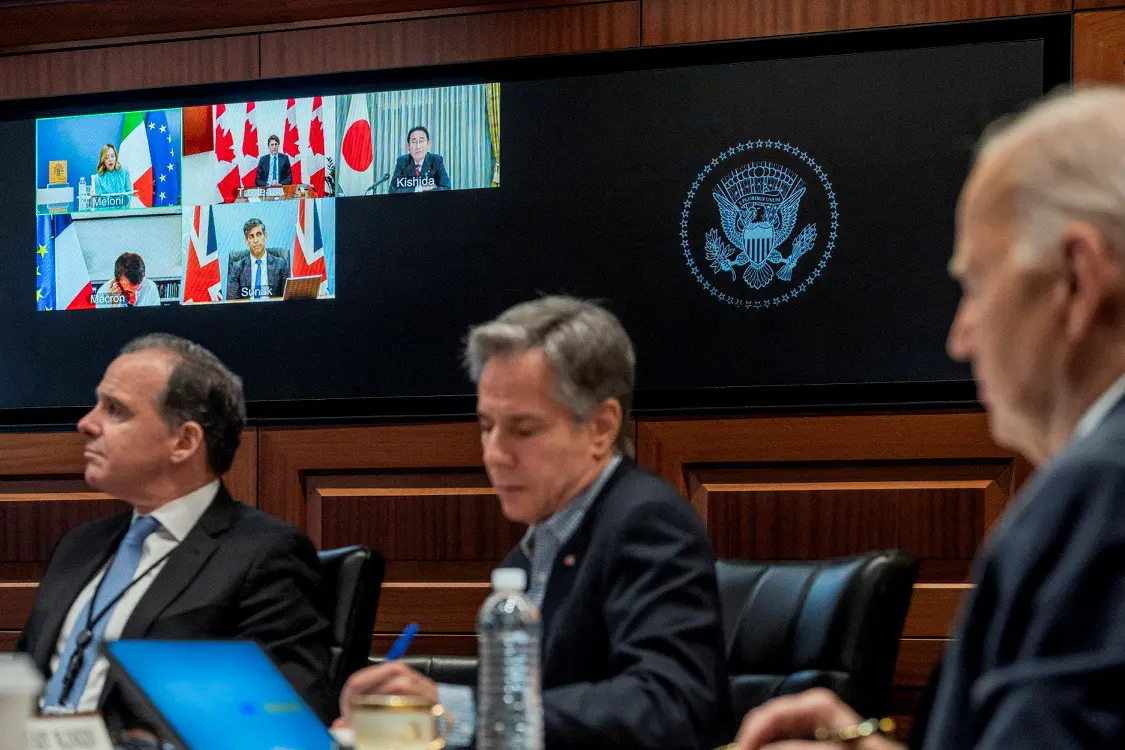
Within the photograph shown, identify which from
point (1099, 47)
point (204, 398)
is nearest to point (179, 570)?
point (204, 398)

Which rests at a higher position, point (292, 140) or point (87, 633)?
point (292, 140)

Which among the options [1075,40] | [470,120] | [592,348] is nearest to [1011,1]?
[1075,40]

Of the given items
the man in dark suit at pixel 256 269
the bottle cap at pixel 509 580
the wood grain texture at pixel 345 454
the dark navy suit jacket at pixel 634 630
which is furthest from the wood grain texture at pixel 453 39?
the bottle cap at pixel 509 580

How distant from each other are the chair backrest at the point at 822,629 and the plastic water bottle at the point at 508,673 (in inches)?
26.1

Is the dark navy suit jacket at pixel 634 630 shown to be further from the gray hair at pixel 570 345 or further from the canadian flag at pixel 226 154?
the canadian flag at pixel 226 154

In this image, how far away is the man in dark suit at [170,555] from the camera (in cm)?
265

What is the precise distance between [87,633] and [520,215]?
5.14ft

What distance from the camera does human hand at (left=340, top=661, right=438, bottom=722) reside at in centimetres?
167

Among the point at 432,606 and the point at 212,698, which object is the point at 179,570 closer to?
the point at 432,606

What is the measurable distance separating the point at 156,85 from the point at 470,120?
912 millimetres

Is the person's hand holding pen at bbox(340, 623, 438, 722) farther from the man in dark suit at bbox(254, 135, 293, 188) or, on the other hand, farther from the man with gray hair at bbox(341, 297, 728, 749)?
the man in dark suit at bbox(254, 135, 293, 188)

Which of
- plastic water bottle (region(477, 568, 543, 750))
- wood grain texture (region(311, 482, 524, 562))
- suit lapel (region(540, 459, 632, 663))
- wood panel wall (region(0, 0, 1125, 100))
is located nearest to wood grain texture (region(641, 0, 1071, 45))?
wood panel wall (region(0, 0, 1125, 100))

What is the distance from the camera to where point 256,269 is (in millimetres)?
3846

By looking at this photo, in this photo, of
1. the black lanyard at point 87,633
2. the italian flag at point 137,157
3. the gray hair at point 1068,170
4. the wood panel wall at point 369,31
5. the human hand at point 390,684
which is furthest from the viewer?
the italian flag at point 137,157
